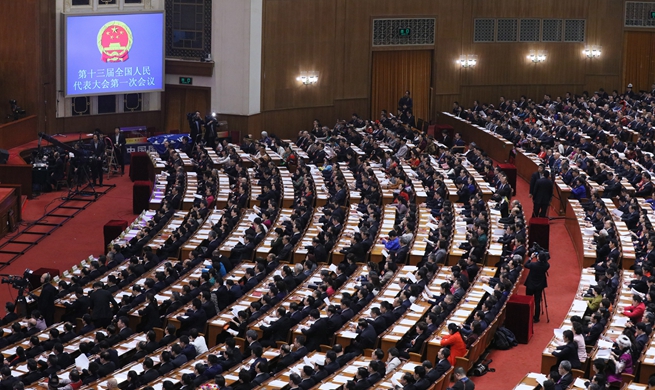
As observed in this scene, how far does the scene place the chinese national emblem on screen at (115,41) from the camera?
31641mm

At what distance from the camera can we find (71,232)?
81.6 feet

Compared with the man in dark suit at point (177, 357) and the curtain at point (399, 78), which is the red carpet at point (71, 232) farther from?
the curtain at point (399, 78)

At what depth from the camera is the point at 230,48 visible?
107 ft

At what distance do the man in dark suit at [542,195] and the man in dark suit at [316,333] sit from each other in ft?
30.3

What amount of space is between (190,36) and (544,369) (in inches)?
820

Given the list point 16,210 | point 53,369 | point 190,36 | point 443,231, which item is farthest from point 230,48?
point 53,369

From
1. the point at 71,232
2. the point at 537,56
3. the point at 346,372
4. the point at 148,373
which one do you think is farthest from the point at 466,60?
the point at 148,373

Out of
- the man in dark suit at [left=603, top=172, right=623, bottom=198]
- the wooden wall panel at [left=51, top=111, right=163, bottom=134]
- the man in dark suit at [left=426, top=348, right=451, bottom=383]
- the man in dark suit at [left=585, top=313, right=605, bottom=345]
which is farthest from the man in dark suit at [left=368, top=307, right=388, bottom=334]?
the wooden wall panel at [left=51, top=111, right=163, bottom=134]

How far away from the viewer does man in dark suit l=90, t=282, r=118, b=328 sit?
17.7 m

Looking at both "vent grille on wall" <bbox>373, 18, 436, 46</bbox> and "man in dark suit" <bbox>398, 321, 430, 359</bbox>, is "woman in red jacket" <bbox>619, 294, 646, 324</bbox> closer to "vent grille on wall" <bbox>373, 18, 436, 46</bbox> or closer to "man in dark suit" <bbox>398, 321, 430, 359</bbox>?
"man in dark suit" <bbox>398, 321, 430, 359</bbox>

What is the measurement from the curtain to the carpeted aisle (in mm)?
11247

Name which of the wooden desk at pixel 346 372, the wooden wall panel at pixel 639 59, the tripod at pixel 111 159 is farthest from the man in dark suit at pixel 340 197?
the wooden wall panel at pixel 639 59

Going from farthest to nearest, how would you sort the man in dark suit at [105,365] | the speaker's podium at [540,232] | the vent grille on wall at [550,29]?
the vent grille on wall at [550,29]
the speaker's podium at [540,232]
the man in dark suit at [105,365]

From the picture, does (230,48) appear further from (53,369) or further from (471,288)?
(53,369)
